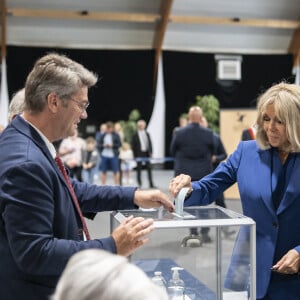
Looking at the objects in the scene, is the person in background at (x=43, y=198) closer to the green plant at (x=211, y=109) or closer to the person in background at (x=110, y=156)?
the person in background at (x=110, y=156)

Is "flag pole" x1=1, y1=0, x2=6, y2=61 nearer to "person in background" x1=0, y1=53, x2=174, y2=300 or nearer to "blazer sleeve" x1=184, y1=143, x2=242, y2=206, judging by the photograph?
"blazer sleeve" x1=184, y1=143, x2=242, y2=206

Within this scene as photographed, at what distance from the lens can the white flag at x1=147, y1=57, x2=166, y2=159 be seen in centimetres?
1548

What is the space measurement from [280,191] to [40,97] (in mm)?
1004

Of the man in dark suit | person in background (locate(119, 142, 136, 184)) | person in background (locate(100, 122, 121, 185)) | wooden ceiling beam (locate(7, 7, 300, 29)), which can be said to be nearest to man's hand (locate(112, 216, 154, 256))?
the man in dark suit

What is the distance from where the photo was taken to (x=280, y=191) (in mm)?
1936

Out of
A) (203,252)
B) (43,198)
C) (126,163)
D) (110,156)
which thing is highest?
(43,198)

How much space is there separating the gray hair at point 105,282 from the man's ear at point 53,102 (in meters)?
0.67

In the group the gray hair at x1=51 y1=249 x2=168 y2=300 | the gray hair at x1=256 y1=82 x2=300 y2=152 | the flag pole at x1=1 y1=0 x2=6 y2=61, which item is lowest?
the gray hair at x1=51 y1=249 x2=168 y2=300

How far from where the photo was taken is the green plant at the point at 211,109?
14.3m

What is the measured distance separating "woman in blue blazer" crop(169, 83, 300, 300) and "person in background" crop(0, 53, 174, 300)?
566 mm

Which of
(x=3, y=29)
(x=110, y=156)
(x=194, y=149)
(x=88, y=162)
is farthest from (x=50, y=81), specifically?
(x=3, y=29)

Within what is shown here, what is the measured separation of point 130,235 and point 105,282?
0.53 meters

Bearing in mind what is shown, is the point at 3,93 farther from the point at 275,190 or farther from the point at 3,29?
the point at 275,190

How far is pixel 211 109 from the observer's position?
14.5 m
